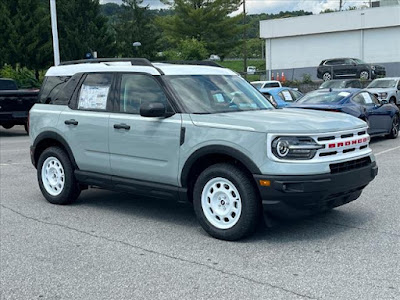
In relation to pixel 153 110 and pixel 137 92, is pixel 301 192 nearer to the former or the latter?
pixel 153 110

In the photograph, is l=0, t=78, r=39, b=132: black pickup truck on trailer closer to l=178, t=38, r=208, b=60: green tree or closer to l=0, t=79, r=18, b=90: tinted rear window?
l=0, t=79, r=18, b=90: tinted rear window

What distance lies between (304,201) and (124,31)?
173 feet

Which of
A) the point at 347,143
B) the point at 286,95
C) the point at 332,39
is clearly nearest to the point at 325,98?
the point at 286,95

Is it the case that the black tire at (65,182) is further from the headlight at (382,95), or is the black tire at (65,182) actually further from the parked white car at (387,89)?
the headlight at (382,95)

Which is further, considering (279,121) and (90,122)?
(90,122)

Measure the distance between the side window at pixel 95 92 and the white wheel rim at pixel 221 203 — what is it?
1.93 metres

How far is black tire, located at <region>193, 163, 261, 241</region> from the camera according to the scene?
5.59m

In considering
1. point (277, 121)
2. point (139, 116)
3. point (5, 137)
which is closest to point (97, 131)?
point (139, 116)

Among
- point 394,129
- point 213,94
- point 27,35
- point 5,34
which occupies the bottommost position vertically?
point 394,129

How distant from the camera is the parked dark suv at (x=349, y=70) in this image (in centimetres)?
3622

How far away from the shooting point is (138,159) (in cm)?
653

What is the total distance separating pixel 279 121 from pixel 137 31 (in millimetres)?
50672

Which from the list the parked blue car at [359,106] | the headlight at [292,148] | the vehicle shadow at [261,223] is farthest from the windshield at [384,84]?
the headlight at [292,148]

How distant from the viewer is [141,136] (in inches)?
254
